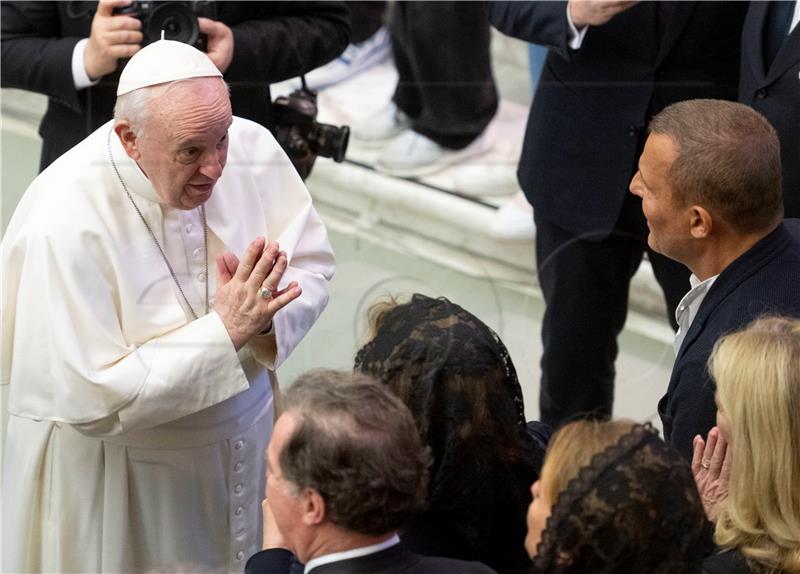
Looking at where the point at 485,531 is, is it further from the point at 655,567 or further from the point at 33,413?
the point at 33,413

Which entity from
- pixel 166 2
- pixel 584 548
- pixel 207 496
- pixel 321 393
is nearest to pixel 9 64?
pixel 166 2

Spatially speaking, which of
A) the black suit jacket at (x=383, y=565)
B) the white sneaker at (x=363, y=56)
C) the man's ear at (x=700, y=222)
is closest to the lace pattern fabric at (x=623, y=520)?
the black suit jacket at (x=383, y=565)

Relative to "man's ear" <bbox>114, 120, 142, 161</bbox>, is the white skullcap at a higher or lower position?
→ higher

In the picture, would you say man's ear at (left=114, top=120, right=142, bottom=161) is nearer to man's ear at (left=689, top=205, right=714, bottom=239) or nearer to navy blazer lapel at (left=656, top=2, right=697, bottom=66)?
man's ear at (left=689, top=205, right=714, bottom=239)

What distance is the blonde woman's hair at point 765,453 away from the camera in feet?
6.20

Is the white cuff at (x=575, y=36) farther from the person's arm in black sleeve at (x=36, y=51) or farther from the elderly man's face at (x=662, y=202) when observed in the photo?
the person's arm in black sleeve at (x=36, y=51)

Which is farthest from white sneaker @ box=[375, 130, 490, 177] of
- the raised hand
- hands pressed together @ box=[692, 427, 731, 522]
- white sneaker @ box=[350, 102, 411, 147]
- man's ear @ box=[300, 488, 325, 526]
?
man's ear @ box=[300, 488, 325, 526]

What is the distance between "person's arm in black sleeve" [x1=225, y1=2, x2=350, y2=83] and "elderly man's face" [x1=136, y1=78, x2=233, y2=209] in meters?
0.64

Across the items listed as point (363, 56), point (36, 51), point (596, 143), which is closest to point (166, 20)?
point (36, 51)

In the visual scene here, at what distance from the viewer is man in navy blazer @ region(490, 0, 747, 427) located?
303 centimetres

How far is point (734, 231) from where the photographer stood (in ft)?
7.81

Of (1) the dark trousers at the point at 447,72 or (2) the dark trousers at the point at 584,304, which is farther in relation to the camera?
(1) the dark trousers at the point at 447,72

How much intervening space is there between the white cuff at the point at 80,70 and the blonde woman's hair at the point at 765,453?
1.52 metres

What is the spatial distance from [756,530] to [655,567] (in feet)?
0.92
